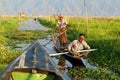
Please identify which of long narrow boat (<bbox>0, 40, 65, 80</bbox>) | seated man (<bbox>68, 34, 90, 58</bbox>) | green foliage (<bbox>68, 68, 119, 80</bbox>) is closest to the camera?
long narrow boat (<bbox>0, 40, 65, 80</bbox>)

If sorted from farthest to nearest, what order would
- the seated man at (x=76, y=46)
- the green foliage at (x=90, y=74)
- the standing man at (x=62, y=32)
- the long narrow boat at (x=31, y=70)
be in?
1. the standing man at (x=62, y=32)
2. the seated man at (x=76, y=46)
3. the green foliage at (x=90, y=74)
4. the long narrow boat at (x=31, y=70)

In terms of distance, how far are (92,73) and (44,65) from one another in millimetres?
2712

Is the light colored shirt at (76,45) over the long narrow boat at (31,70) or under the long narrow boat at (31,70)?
under

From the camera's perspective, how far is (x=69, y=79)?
28.1 ft

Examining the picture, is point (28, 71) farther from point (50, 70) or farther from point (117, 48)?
point (117, 48)

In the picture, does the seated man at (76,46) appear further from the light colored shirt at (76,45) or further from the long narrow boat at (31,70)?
the long narrow boat at (31,70)

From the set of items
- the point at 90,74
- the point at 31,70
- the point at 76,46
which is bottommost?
the point at 90,74

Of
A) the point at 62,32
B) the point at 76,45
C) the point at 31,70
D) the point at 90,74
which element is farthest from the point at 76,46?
the point at 31,70

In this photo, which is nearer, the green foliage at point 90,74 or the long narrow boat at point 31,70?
the long narrow boat at point 31,70

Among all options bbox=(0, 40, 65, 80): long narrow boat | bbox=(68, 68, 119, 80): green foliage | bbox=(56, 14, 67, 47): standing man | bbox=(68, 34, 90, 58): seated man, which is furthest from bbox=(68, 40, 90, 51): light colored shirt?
bbox=(0, 40, 65, 80): long narrow boat

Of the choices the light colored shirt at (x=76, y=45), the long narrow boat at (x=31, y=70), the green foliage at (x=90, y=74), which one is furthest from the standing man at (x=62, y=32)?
the long narrow boat at (x=31, y=70)

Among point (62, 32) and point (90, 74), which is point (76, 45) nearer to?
point (90, 74)

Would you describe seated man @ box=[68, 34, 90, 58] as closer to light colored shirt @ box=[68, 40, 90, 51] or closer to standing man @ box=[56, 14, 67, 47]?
light colored shirt @ box=[68, 40, 90, 51]

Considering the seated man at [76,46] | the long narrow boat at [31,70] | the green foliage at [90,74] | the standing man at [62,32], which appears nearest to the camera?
the long narrow boat at [31,70]
